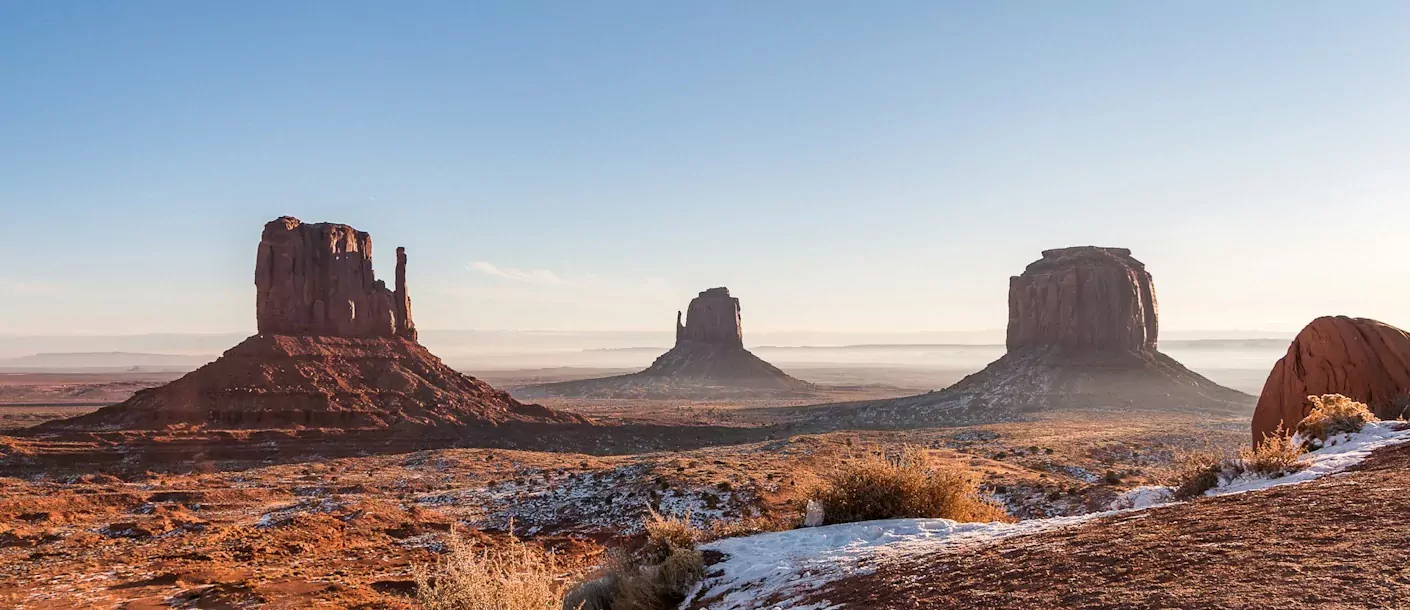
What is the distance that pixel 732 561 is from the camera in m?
7.34

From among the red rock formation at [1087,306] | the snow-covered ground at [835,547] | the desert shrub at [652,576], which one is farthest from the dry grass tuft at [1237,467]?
the red rock formation at [1087,306]

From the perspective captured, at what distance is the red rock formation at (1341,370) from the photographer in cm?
1321

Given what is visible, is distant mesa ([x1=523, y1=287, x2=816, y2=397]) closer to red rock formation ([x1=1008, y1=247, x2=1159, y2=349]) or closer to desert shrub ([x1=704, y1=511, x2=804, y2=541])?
red rock formation ([x1=1008, y1=247, x2=1159, y2=349])

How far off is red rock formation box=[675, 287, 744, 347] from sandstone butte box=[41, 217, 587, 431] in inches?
2997

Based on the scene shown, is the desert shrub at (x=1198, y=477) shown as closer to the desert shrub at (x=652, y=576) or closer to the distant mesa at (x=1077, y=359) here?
the desert shrub at (x=652, y=576)

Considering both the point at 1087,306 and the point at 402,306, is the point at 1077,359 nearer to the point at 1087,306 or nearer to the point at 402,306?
the point at 1087,306

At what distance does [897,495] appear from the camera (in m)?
8.69

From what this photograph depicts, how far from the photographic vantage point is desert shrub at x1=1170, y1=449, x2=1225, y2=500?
27.8 feet

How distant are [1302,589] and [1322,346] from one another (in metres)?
14.9

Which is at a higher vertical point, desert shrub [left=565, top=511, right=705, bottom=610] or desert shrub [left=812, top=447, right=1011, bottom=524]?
desert shrub [left=812, top=447, right=1011, bottom=524]

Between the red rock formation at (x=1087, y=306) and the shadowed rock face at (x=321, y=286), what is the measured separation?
6538cm

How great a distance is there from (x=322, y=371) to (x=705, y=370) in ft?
272

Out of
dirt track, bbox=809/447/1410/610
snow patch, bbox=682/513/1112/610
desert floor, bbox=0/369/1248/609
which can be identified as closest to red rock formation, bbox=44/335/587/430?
desert floor, bbox=0/369/1248/609

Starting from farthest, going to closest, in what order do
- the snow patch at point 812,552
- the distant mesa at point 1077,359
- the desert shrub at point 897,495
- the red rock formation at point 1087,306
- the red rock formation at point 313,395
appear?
the red rock formation at point 1087,306
the distant mesa at point 1077,359
the red rock formation at point 313,395
the desert shrub at point 897,495
the snow patch at point 812,552
